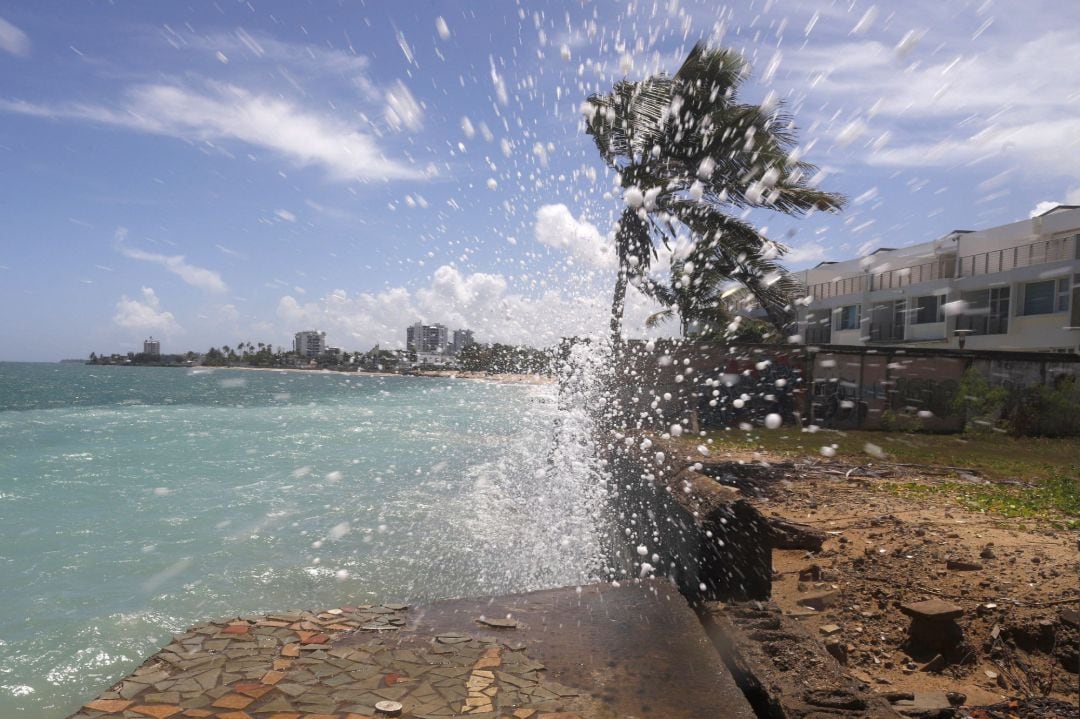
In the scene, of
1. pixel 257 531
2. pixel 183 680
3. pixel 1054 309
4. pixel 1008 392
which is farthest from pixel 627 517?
pixel 1054 309

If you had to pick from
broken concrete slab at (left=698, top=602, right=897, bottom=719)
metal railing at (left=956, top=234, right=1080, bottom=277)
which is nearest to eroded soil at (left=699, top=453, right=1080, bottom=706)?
broken concrete slab at (left=698, top=602, right=897, bottom=719)

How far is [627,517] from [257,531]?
4.77m

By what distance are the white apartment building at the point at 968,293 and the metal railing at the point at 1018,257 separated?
0.12ft

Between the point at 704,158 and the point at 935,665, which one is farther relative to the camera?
the point at 704,158

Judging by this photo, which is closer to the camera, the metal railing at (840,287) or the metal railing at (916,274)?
the metal railing at (916,274)

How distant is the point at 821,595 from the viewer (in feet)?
14.2

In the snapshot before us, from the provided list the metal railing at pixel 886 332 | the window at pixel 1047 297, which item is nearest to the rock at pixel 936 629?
the window at pixel 1047 297

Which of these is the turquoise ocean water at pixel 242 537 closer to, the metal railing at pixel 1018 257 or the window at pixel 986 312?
the window at pixel 986 312

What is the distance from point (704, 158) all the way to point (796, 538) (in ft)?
41.3

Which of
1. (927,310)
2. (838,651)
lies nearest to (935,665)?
(838,651)

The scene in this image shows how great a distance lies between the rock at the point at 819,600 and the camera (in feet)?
14.0

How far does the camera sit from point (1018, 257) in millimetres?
25797

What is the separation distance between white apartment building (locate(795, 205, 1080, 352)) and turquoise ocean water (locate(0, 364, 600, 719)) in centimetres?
1189

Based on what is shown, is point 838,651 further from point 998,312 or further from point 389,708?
point 998,312
